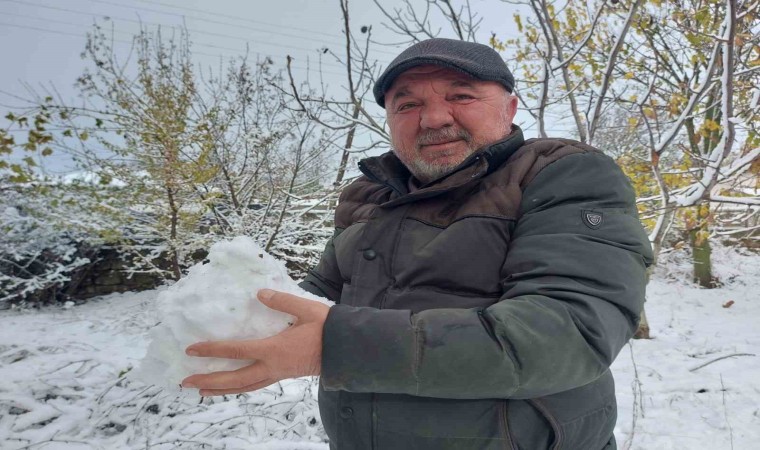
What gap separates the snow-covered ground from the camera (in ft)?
9.88

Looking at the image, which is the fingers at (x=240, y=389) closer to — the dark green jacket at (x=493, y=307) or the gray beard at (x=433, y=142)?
the dark green jacket at (x=493, y=307)

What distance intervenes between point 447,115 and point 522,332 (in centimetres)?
78

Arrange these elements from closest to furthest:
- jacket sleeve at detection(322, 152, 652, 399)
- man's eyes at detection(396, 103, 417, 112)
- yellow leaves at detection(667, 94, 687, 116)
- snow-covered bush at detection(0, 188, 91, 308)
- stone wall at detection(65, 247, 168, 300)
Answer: jacket sleeve at detection(322, 152, 652, 399) → man's eyes at detection(396, 103, 417, 112) → yellow leaves at detection(667, 94, 687, 116) → snow-covered bush at detection(0, 188, 91, 308) → stone wall at detection(65, 247, 168, 300)

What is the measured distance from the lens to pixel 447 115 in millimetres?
1297

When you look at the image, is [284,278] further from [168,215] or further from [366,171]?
[168,215]

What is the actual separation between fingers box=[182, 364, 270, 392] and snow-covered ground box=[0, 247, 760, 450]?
2.35 m

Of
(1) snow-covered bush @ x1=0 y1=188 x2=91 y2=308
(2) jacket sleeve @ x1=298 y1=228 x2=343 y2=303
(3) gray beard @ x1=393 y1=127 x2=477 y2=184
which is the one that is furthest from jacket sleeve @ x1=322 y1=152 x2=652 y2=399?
(1) snow-covered bush @ x1=0 y1=188 x2=91 y2=308

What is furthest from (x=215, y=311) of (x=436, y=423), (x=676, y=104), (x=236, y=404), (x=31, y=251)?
(x=31, y=251)

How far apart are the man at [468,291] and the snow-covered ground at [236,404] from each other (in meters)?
2.26

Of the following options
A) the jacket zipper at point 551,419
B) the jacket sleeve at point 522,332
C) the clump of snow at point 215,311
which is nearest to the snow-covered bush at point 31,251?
the clump of snow at point 215,311

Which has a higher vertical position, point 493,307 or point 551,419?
point 493,307

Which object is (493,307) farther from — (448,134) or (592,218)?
(448,134)

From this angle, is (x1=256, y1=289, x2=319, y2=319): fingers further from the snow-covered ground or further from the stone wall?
the stone wall

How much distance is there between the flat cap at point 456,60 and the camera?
1230 mm
